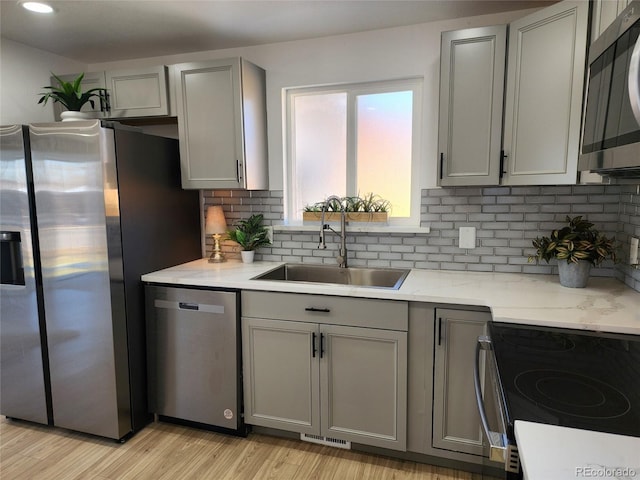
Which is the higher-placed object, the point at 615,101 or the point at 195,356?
the point at 615,101

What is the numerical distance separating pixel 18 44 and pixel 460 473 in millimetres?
3658

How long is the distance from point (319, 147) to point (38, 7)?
5.56 feet

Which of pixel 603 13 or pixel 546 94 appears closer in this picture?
pixel 603 13

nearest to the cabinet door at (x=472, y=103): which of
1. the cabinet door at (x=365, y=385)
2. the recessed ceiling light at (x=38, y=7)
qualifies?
the cabinet door at (x=365, y=385)

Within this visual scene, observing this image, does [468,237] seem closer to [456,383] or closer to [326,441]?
[456,383]

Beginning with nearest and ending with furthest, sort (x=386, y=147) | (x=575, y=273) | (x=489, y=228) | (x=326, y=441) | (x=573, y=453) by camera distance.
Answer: (x=573, y=453)
(x=575, y=273)
(x=326, y=441)
(x=489, y=228)
(x=386, y=147)

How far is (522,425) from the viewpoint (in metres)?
0.88

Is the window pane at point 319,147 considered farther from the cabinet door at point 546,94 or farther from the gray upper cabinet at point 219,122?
the cabinet door at point 546,94

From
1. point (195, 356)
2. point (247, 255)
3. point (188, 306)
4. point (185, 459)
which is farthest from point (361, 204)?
point (185, 459)

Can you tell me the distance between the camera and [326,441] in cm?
224

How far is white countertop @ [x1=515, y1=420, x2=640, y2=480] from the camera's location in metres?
0.72

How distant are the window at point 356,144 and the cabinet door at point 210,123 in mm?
422

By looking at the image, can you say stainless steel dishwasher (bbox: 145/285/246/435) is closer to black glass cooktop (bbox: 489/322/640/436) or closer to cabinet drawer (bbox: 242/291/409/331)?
cabinet drawer (bbox: 242/291/409/331)

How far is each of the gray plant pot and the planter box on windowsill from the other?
1.01 metres
